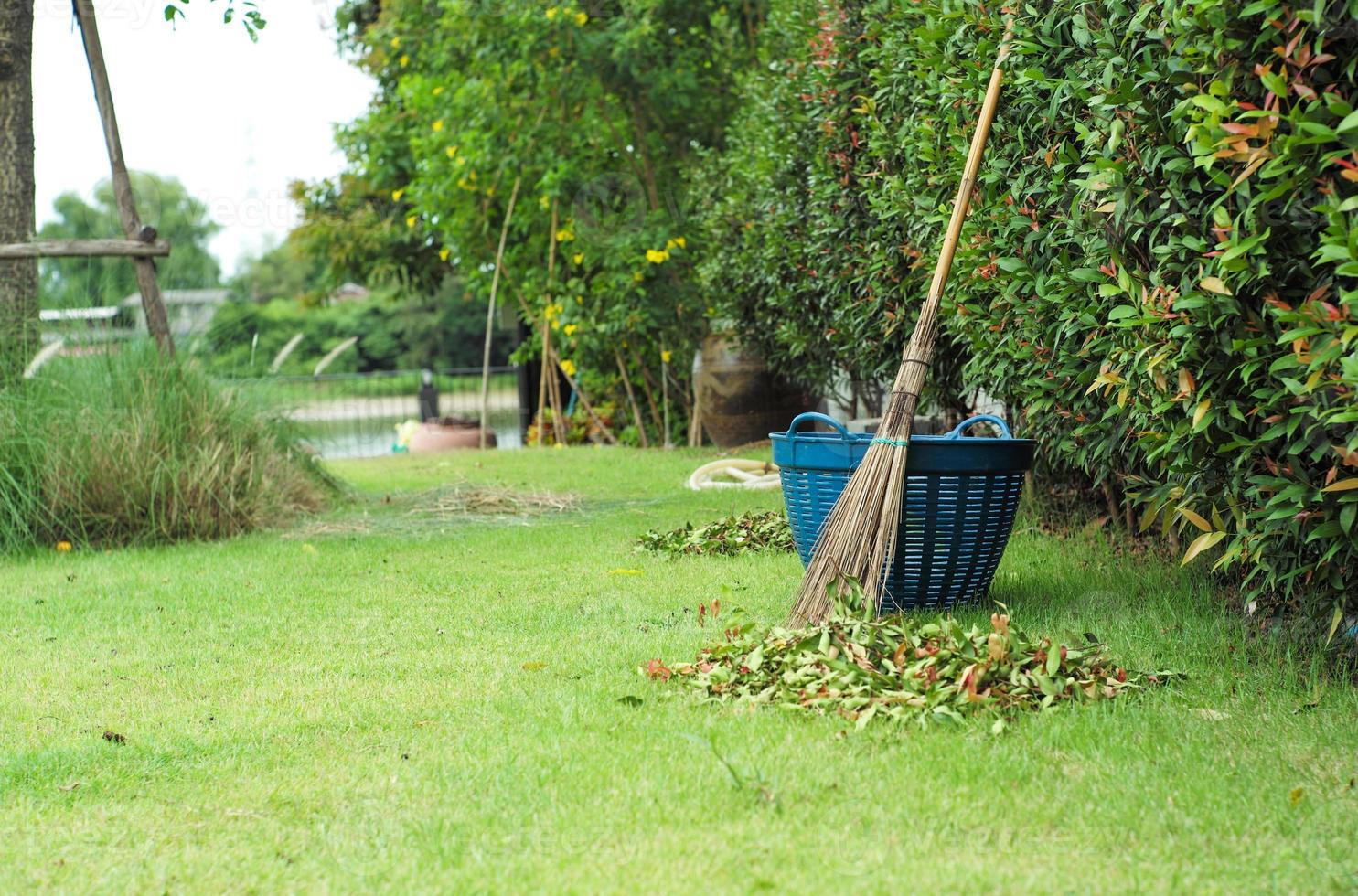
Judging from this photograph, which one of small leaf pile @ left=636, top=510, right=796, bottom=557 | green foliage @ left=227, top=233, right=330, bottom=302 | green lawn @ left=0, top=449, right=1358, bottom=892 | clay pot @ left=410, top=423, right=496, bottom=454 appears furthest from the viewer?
green foliage @ left=227, top=233, right=330, bottom=302

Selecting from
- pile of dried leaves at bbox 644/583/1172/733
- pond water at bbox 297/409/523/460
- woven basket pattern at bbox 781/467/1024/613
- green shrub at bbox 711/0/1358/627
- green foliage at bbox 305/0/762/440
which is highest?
green foliage at bbox 305/0/762/440

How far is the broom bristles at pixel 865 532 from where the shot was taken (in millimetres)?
3658

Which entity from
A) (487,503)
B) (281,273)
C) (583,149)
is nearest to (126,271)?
(487,503)

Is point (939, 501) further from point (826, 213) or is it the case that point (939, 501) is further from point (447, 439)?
point (447, 439)

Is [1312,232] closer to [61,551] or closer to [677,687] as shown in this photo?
[677,687]

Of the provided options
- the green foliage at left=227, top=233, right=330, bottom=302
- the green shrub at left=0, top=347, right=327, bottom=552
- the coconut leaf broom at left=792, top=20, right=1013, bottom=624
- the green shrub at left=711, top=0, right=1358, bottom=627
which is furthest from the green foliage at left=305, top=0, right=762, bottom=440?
the green foliage at left=227, top=233, right=330, bottom=302

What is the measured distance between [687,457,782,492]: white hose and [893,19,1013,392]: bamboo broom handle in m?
3.37

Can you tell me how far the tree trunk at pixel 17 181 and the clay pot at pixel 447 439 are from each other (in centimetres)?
791

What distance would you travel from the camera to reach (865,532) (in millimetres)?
3672

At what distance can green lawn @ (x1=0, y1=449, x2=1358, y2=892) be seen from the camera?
2158 millimetres

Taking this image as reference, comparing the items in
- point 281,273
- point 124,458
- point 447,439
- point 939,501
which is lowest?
point 447,439

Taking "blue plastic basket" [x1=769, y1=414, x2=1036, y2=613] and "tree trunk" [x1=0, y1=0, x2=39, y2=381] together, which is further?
"tree trunk" [x1=0, y1=0, x2=39, y2=381]

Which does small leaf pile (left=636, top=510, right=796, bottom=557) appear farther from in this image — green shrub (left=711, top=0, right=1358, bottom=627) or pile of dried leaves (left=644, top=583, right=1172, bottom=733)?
pile of dried leaves (left=644, top=583, right=1172, bottom=733)

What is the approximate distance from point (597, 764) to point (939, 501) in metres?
1.62
